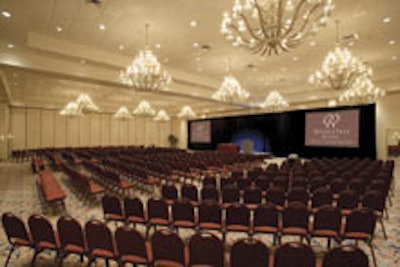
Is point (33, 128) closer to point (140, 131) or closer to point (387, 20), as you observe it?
point (140, 131)

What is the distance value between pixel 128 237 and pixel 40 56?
881 cm

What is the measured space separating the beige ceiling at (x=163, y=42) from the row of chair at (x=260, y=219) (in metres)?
5.04

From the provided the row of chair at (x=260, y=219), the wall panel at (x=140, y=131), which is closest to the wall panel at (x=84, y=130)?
the wall panel at (x=140, y=131)

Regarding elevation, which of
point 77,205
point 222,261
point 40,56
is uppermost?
point 40,56

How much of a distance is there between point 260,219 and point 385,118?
47.2ft

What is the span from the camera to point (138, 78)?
269 inches

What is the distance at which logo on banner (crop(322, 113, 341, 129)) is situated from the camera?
15.6m

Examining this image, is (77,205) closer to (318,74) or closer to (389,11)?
(318,74)

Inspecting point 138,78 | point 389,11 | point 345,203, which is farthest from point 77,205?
point 389,11

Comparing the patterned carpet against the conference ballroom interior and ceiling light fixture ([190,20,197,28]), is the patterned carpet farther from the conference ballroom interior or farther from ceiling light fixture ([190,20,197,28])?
ceiling light fixture ([190,20,197,28])

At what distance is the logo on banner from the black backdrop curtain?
0.51m

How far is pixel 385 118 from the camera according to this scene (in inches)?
527

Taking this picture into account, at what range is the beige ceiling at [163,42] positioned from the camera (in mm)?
5895

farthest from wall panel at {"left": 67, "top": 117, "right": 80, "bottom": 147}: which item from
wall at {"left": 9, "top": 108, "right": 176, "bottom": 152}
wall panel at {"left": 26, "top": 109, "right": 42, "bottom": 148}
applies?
wall panel at {"left": 26, "top": 109, "right": 42, "bottom": 148}
